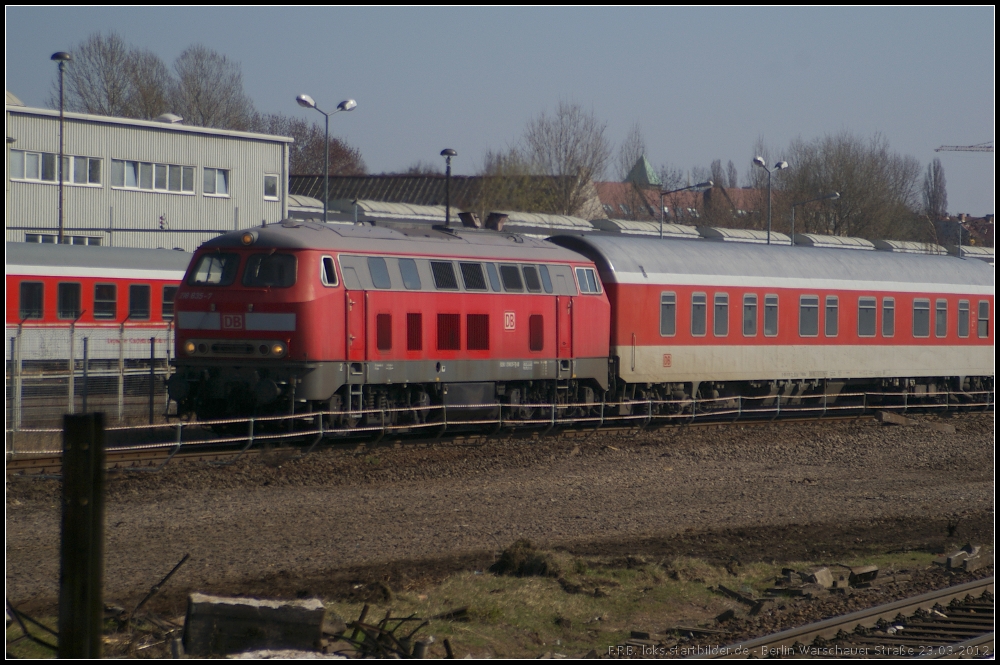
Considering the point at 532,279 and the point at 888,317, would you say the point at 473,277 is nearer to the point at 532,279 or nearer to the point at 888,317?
the point at 532,279

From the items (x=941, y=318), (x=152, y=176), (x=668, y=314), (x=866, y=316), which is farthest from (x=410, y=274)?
(x=152, y=176)

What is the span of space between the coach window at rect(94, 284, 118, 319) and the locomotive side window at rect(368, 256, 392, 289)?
11895 millimetres

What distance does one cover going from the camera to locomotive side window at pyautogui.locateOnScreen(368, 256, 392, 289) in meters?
18.2

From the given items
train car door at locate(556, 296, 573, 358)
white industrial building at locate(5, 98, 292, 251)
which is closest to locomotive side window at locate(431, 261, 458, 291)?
train car door at locate(556, 296, 573, 358)

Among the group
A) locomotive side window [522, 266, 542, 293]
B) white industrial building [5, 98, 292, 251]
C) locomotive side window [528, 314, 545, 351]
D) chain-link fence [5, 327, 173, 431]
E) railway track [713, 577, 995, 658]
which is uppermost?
white industrial building [5, 98, 292, 251]

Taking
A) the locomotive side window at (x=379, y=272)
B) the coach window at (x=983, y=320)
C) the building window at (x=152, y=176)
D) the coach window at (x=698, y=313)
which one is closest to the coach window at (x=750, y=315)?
the coach window at (x=698, y=313)

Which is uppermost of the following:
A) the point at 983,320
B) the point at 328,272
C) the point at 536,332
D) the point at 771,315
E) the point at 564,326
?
the point at 328,272

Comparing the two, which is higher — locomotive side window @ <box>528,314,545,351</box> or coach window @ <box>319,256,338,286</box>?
coach window @ <box>319,256,338,286</box>

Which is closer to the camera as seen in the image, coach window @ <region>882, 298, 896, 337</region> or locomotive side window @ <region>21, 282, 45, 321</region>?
locomotive side window @ <region>21, 282, 45, 321</region>

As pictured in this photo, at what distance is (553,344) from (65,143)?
89.0ft

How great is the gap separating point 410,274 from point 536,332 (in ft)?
9.87

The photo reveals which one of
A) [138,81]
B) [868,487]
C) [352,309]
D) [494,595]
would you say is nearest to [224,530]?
[494,595]

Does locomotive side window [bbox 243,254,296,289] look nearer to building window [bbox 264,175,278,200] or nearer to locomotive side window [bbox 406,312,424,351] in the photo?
locomotive side window [bbox 406,312,424,351]

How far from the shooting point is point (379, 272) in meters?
18.3
